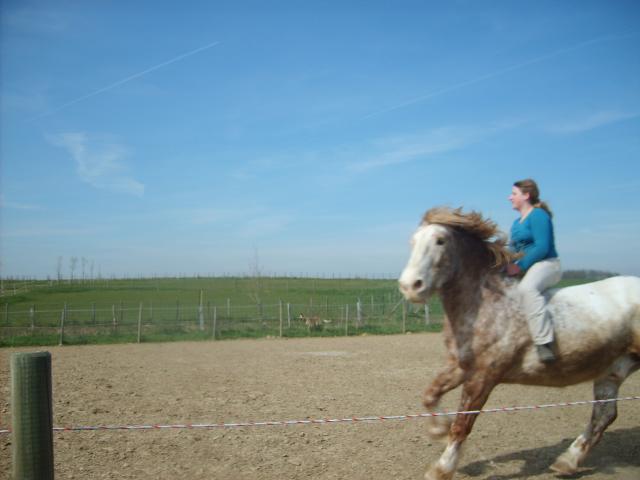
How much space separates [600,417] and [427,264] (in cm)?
233

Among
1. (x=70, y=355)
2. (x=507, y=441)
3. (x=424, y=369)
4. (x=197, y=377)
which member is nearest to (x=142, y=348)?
(x=70, y=355)

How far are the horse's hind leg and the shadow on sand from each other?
193 mm

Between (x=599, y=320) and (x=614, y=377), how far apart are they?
0.73m

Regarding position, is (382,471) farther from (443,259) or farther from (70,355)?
(70,355)

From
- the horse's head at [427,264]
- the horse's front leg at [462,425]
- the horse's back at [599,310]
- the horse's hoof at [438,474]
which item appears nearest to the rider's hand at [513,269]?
the horse's back at [599,310]

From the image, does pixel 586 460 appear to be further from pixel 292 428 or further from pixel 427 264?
pixel 292 428

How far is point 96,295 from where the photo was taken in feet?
154

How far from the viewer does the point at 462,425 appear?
161 inches

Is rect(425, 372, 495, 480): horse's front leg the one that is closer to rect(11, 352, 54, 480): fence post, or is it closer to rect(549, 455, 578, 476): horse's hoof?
rect(549, 455, 578, 476): horse's hoof

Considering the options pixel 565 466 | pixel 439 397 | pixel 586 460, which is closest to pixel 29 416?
pixel 439 397

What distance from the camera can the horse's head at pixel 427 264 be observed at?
3852 mm

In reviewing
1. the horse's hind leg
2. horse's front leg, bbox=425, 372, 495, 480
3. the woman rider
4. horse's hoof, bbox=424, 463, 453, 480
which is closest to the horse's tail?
the horse's hind leg

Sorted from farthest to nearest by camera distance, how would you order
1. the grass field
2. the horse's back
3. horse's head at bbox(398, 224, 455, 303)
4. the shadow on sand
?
1. the grass field
2. the shadow on sand
3. the horse's back
4. horse's head at bbox(398, 224, 455, 303)

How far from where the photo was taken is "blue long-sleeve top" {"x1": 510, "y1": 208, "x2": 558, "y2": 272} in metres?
4.28
